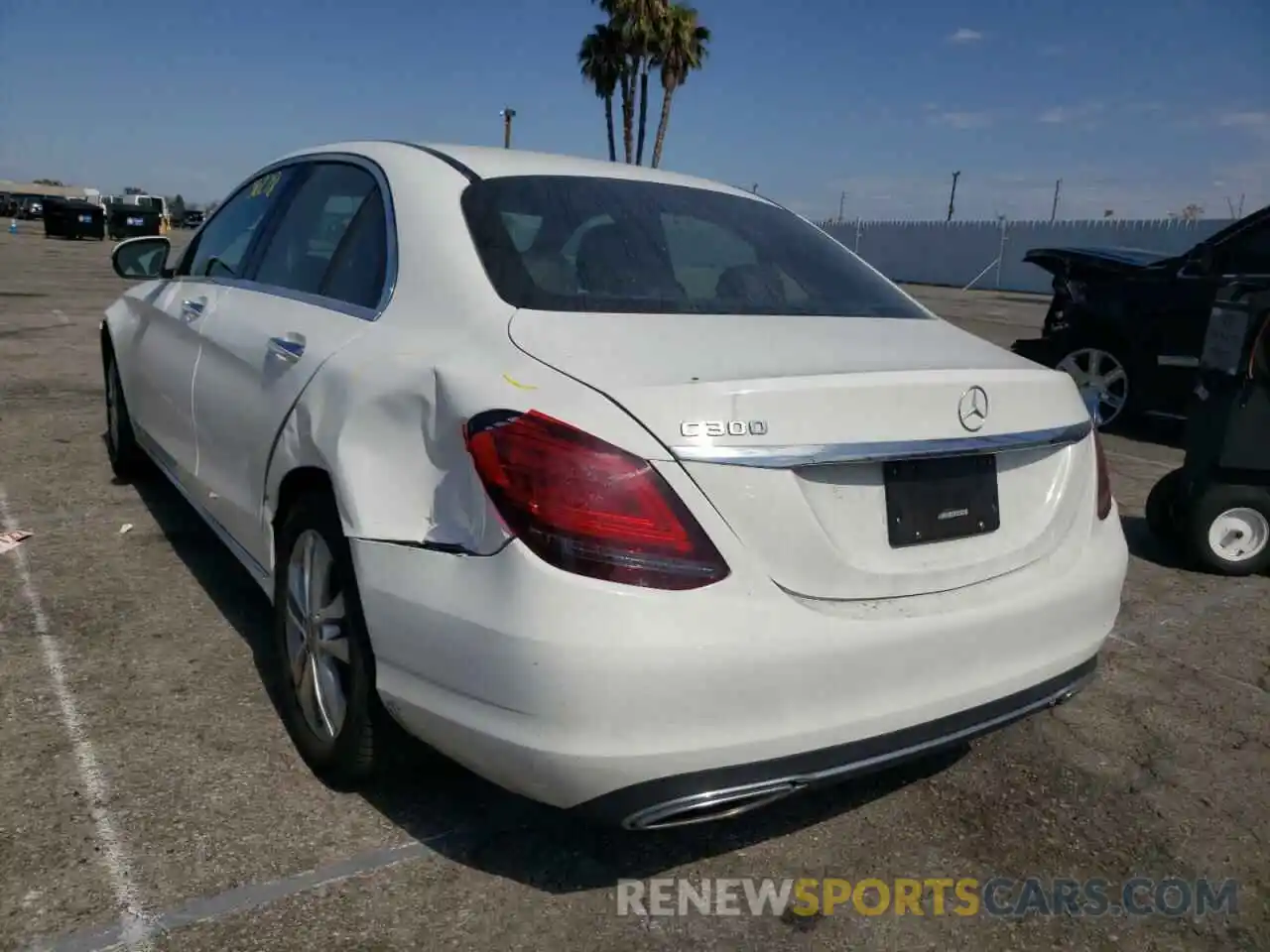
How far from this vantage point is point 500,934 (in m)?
2.11

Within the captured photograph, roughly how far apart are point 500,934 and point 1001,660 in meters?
1.19

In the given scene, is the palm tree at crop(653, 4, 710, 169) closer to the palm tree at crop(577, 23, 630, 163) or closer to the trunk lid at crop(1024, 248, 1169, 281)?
the palm tree at crop(577, 23, 630, 163)

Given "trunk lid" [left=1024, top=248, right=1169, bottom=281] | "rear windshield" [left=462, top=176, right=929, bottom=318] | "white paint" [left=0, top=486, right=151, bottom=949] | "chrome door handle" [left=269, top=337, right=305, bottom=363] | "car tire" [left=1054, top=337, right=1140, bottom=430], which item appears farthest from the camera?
"trunk lid" [left=1024, top=248, right=1169, bottom=281]

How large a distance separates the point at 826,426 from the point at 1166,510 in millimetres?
3734

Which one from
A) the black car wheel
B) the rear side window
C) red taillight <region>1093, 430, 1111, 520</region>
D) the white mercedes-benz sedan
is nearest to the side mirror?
the rear side window

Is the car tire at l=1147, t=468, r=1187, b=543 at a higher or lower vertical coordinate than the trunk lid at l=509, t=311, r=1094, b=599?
lower

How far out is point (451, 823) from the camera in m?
2.50

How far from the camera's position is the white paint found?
208 cm

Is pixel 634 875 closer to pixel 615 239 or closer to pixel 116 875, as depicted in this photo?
pixel 116 875

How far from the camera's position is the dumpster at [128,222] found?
129 feet

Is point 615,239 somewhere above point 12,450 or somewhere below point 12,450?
above

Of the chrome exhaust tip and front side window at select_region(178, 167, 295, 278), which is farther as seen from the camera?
front side window at select_region(178, 167, 295, 278)

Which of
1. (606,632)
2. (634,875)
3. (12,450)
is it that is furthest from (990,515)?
(12,450)

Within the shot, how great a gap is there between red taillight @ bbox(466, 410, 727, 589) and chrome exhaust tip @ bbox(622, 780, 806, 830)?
0.40 metres
